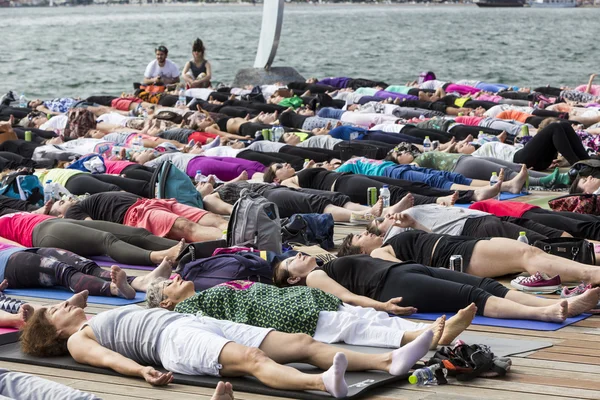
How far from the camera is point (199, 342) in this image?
454 centimetres

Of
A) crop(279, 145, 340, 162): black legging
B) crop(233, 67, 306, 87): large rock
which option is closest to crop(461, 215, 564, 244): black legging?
crop(279, 145, 340, 162): black legging

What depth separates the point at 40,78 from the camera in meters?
43.3

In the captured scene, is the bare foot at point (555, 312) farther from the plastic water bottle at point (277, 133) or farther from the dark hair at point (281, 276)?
the plastic water bottle at point (277, 133)

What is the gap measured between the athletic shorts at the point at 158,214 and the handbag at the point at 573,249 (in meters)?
2.62

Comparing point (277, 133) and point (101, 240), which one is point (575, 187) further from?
point (277, 133)

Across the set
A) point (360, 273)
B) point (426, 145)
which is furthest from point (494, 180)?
point (360, 273)

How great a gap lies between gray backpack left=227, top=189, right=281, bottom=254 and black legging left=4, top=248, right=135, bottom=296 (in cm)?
73

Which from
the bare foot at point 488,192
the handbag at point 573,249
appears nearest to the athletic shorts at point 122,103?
the bare foot at point 488,192

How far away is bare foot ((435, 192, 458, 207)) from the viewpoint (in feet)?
25.5

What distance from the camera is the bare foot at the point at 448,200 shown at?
7.79 metres

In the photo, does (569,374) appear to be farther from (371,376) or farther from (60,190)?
(60,190)

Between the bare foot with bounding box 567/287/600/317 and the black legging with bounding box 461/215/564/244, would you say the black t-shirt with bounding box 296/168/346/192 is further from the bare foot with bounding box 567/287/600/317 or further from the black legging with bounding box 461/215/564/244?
the bare foot with bounding box 567/287/600/317

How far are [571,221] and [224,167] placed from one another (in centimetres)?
368

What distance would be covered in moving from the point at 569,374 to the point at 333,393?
1.10 m
